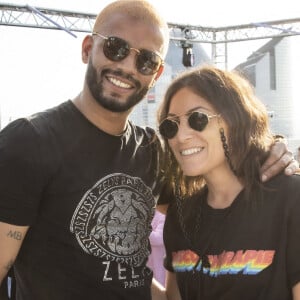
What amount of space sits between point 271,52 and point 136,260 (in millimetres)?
15293

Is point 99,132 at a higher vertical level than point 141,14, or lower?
lower

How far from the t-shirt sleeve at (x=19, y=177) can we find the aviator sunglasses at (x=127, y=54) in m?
0.58

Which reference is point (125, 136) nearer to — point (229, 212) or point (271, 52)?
point (229, 212)

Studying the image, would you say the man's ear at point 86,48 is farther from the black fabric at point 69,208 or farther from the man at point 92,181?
the black fabric at point 69,208

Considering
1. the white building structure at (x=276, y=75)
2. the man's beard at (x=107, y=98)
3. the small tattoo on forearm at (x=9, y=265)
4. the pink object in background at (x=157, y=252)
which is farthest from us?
the white building structure at (x=276, y=75)

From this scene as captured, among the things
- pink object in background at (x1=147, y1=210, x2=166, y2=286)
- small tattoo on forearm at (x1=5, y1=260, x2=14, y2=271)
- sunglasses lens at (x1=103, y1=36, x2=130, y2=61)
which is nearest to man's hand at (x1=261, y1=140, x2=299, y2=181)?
sunglasses lens at (x1=103, y1=36, x2=130, y2=61)

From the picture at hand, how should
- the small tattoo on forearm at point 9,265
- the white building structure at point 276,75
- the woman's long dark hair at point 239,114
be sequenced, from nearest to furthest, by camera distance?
the small tattoo on forearm at point 9,265 < the woman's long dark hair at point 239,114 < the white building structure at point 276,75

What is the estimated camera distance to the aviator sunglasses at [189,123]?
6.24 ft

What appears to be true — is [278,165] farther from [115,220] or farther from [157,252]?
[157,252]

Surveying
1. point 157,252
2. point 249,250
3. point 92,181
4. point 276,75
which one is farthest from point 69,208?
point 276,75

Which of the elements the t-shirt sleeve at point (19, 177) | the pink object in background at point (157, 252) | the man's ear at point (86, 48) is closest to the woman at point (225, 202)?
the man's ear at point (86, 48)

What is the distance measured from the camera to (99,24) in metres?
2.17

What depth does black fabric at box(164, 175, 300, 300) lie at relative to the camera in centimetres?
168

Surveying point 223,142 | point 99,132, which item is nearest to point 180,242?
point 223,142
